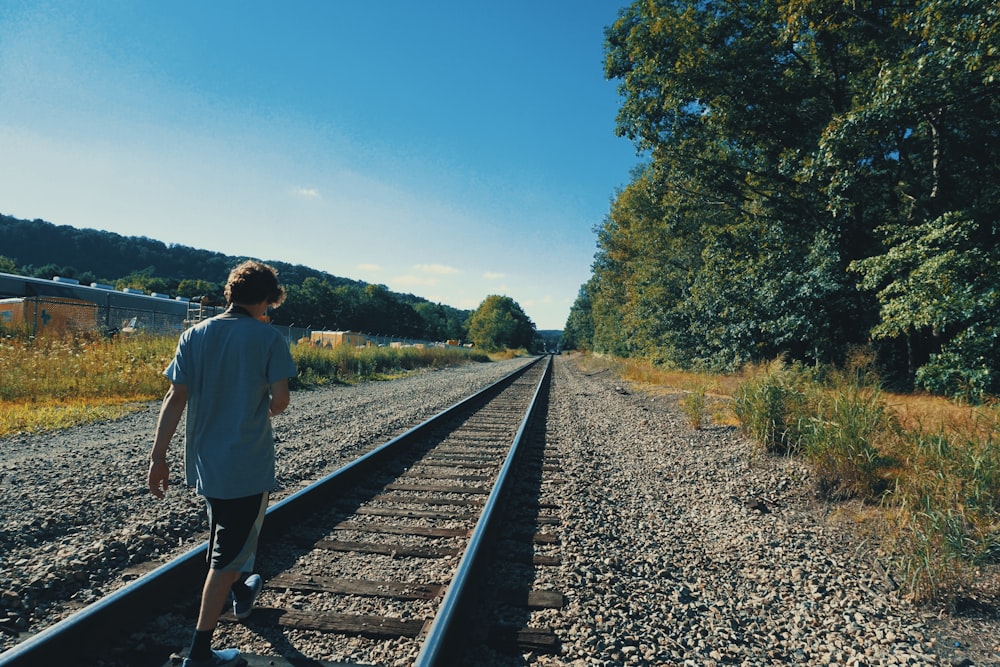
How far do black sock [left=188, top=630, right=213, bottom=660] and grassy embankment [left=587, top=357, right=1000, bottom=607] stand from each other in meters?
3.94

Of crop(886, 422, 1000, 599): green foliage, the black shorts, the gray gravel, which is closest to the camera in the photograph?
the black shorts

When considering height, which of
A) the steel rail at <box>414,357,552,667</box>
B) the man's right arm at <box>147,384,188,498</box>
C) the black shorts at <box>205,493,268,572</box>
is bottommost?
the steel rail at <box>414,357,552,667</box>

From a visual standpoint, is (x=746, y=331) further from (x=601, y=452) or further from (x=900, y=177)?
(x=601, y=452)

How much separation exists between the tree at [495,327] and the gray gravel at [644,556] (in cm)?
8662

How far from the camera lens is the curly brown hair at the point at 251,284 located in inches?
90.6

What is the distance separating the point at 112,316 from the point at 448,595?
29.8 m

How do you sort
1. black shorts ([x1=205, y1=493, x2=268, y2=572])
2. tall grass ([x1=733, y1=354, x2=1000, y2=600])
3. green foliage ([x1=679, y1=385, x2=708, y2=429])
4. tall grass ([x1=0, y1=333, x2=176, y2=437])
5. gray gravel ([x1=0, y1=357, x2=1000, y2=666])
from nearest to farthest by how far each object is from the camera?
black shorts ([x1=205, y1=493, x2=268, y2=572]), gray gravel ([x1=0, y1=357, x2=1000, y2=666]), tall grass ([x1=733, y1=354, x2=1000, y2=600]), tall grass ([x1=0, y1=333, x2=176, y2=437]), green foliage ([x1=679, y1=385, x2=708, y2=429])

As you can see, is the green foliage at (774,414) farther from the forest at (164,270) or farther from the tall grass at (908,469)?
the forest at (164,270)

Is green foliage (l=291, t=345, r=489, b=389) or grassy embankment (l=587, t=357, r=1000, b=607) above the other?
grassy embankment (l=587, t=357, r=1000, b=607)

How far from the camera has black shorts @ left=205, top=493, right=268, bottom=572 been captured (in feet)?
7.46

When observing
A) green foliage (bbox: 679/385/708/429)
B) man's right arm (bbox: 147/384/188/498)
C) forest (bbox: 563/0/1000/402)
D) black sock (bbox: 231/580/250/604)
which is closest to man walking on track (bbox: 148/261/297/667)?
man's right arm (bbox: 147/384/188/498)

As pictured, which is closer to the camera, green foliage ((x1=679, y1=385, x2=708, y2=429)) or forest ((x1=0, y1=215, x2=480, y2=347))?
green foliage ((x1=679, y1=385, x2=708, y2=429))

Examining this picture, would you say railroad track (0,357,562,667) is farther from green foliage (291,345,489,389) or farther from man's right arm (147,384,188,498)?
green foliage (291,345,489,389)

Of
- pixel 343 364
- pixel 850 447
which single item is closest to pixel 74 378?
pixel 343 364
